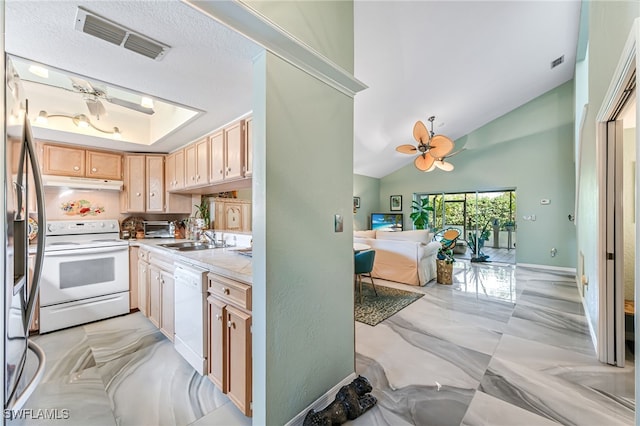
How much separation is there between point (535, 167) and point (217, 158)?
695 centimetres

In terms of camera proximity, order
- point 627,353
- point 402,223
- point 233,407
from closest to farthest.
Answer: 1. point 233,407
2. point 627,353
3. point 402,223

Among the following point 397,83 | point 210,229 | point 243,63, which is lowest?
point 210,229

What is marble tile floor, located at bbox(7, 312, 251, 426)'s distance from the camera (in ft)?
5.23

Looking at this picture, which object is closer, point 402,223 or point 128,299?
point 128,299

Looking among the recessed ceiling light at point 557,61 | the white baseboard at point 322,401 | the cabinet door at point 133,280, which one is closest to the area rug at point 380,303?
the white baseboard at point 322,401

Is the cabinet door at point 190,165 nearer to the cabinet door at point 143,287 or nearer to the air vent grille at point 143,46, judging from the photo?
the cabinet door at point 143,287

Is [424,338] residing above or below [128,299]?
below

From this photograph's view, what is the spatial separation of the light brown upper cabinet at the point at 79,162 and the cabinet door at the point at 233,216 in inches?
58.8

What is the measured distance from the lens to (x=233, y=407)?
66.1 inches

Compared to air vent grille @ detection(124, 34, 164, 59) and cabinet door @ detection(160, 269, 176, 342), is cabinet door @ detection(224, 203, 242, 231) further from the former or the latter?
air vent grille @ detection(124, 34, 164, 59)

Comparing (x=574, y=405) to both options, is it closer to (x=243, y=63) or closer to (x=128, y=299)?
(x=243, y=63)

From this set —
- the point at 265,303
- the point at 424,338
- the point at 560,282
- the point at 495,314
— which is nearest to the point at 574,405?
the point at 424,338

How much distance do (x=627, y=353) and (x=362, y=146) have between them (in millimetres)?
5029

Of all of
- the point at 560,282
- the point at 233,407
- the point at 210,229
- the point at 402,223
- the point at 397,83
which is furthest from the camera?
the point at 402,223
